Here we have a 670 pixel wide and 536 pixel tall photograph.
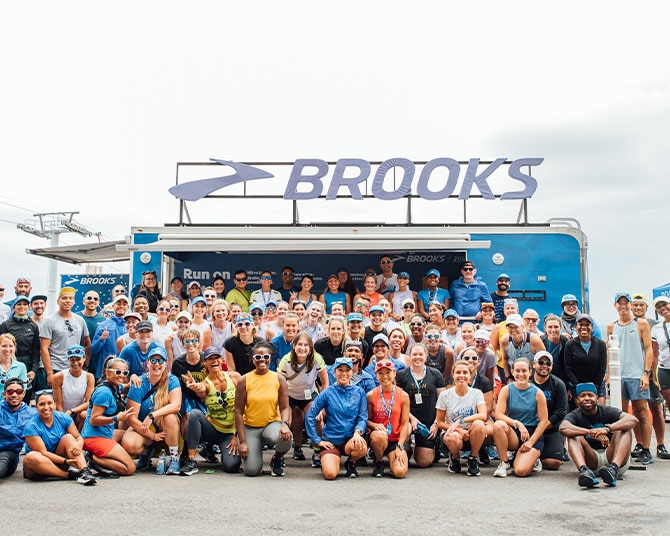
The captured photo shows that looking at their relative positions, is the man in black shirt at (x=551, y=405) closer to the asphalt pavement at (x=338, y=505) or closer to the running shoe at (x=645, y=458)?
the asphalt pavement at (x=338, y=505)

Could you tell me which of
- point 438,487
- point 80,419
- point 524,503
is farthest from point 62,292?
point 524,503

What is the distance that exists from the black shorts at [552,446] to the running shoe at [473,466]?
2.82 ft

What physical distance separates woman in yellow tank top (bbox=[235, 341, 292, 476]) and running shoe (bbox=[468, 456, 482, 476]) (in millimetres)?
1873

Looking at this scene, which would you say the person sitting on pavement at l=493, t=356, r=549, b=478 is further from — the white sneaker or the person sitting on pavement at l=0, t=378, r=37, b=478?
the person sitting on pavement at l=0, t=378, r=37, b=478

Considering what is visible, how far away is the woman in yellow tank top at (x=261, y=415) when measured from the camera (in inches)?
279

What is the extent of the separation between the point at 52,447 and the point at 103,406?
60cm

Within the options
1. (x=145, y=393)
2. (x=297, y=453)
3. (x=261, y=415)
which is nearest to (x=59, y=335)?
(x=145, y=393)

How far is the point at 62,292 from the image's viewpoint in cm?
882

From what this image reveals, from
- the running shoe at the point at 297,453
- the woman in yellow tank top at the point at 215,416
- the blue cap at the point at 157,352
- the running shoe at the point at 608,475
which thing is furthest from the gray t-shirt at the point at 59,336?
the running shoe at the point at 608,475

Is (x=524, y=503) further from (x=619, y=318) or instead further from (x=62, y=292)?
(x=62, y=292)

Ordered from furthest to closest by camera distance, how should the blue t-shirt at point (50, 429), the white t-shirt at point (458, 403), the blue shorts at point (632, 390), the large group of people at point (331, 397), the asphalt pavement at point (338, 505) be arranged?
the blue shorts at point (632, 390)
the white t-shirt at point (458, 403)
the large group of people at point (331, 397)
the blue t-shirt at point (50, 429)
the asphalt pavement at point (338, 505)

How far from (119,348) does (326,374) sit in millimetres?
2781

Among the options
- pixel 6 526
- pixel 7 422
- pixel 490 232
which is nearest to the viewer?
pixel 6 526

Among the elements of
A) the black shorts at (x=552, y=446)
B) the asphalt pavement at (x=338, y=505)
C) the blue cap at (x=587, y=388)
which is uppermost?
the blue cap at (x=587, y=388)
